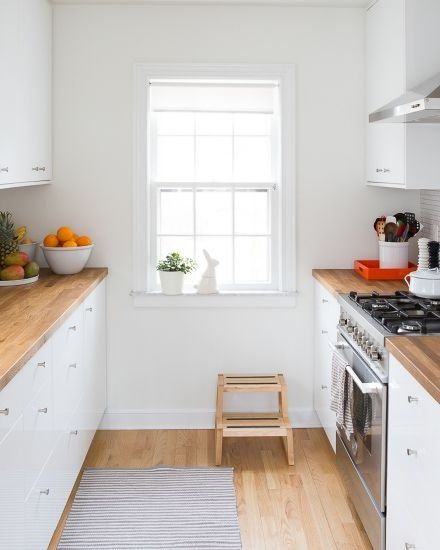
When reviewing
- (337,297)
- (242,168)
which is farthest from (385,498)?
(242,168)

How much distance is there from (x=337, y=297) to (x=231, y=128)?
1.34 metres

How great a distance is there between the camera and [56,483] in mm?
2658

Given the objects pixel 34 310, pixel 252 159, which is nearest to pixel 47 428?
pixel 34 310

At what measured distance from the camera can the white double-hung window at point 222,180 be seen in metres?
4.03

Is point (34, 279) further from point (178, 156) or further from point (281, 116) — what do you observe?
point (281, 116)

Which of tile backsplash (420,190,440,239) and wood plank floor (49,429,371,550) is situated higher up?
tile backsplash (420,190,440,239)

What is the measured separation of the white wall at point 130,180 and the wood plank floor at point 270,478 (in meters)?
0.22

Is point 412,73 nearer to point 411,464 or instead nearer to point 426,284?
point 426,284

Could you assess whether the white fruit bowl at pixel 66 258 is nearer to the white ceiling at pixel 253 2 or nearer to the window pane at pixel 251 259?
the window pane at pixel 251 259

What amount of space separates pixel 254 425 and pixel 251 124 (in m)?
1.76

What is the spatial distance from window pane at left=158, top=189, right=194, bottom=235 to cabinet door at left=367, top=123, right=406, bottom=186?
42.2 inches

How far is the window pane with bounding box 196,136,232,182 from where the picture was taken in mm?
4109

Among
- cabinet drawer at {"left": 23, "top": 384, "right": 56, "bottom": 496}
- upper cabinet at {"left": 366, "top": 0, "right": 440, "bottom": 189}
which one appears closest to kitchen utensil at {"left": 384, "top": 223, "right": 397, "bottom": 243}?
upper cabinet at {"left": 366, "top": 0, "right": 440, "bottom": 189}

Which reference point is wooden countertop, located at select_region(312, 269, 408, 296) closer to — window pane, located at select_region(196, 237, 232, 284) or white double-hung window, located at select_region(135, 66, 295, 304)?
white double-hung window, located at select_region(135, 66, 295, 304)
